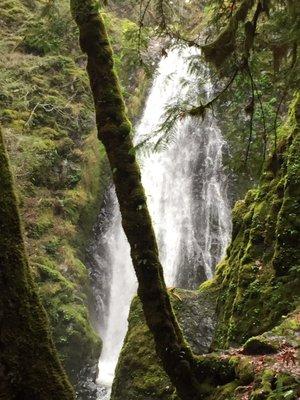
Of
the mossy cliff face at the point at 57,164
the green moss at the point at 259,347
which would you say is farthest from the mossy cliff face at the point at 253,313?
the mossy cliff face at the point at 57,164

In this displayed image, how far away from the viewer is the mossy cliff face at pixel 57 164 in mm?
11281

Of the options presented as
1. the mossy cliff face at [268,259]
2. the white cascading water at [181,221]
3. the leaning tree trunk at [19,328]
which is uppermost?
the white cascading water at [181,221]

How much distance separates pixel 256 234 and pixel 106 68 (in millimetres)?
3280

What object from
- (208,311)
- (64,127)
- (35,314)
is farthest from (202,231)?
(35,314)

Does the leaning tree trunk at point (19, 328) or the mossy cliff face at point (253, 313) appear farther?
the mossy cliff face at point (253, 313)

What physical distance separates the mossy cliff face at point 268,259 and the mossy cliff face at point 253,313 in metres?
0.01

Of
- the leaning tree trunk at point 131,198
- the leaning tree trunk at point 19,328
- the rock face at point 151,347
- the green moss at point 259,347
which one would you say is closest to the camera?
the leaning tree trunk at point 19,328

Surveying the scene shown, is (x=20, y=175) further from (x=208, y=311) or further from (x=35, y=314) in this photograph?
(x=35, y=314)

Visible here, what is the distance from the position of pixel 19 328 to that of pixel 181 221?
14097 mm

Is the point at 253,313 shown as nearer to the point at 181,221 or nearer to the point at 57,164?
the point at 181,221

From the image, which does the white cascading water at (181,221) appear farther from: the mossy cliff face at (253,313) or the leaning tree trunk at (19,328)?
the leaning tree trunk at (19,328)

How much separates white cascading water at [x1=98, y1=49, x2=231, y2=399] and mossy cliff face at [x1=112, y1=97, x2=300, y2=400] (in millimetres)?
7263

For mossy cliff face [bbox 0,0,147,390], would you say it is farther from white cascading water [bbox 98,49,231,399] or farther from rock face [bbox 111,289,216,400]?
rock face [bbox 111,289,216,400]

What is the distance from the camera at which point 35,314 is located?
2.60m
